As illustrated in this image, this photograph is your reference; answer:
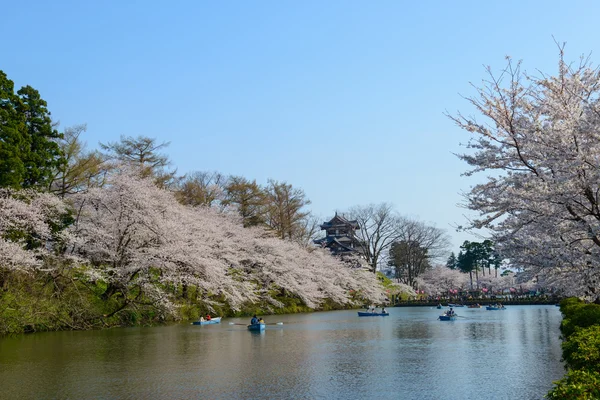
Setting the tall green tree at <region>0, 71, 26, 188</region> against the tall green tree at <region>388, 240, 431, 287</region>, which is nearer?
the tall green tree at <region>0, 71, 26, 188</region>

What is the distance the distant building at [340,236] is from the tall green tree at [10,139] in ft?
156

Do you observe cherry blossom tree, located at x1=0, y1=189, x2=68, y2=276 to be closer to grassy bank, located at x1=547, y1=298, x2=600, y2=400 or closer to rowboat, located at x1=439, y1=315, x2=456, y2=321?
grassy bank, located at x1=547, y1=298, x2=600, y2=400

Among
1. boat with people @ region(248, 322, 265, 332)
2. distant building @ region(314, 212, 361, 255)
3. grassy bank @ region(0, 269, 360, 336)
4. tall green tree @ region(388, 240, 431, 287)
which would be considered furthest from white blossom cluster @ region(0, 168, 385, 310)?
tall green tree @ region(388, 240, 431, 287)

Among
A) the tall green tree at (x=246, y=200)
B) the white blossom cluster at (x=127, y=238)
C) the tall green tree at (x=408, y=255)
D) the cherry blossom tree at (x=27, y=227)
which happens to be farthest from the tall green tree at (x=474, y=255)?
the cherry blossom tree at (x=27, y=227)

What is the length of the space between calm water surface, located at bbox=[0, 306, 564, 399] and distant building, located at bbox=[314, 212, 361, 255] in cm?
4743

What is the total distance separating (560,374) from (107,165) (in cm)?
3086

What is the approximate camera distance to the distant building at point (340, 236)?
243ft

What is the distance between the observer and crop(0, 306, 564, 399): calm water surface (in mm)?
12531

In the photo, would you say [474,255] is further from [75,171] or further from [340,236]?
[75,171]

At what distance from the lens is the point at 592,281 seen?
14.0m

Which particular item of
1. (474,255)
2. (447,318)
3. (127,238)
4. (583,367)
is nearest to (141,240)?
(127,238)

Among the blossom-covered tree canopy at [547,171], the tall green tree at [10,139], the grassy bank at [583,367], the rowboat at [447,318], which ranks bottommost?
→ the rowboat at [447,318]

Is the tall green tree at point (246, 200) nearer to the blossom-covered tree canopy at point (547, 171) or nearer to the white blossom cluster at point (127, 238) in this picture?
the white blossom cluster at point (127, 238)

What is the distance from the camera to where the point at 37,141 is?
28.2 metres
